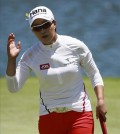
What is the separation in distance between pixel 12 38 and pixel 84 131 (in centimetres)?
99

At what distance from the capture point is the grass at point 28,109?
348 inches

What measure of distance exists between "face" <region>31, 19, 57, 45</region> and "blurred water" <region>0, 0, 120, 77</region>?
8940mm

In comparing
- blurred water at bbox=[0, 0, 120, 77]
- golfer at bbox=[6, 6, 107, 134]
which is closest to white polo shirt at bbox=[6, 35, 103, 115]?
golfer at bbox=[6, 6, 107, 134]

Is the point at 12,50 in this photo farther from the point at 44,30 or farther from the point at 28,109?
the point at 28,109

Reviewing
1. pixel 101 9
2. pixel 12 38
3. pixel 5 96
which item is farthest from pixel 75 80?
pixel 101 9

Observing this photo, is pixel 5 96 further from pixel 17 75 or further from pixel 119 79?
pixel 17 75

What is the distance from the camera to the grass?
29.0ft

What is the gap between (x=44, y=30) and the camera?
5133 millimetres

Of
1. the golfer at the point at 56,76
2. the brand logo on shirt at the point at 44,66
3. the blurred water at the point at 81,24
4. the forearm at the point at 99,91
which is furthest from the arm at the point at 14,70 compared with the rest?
the blurred water at the point at 81,24

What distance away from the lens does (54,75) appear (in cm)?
522

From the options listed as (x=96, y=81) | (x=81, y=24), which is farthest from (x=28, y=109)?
(x=81, y=24)

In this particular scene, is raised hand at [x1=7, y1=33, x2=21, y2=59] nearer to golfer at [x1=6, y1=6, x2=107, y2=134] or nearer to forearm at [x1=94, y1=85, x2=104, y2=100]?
golfer at [x1=6, y1=6, x2=107, y2=134]

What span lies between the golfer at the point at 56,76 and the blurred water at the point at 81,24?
881cm

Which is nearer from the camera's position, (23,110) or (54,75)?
(54,75)
